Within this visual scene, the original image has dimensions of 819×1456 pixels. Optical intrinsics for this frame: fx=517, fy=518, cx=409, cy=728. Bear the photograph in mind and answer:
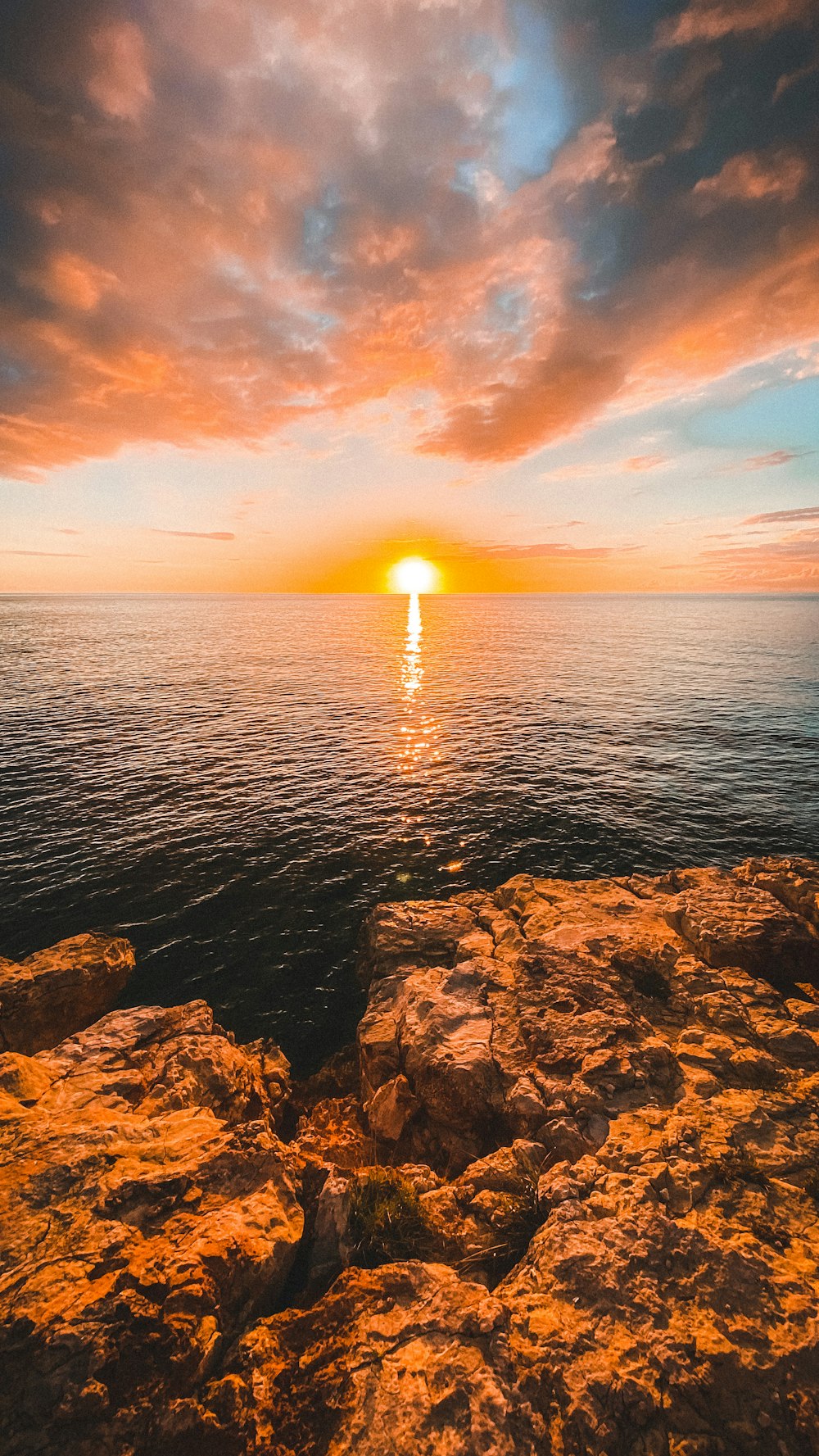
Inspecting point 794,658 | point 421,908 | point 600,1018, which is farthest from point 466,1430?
point 794,658

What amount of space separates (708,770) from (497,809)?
20388mm

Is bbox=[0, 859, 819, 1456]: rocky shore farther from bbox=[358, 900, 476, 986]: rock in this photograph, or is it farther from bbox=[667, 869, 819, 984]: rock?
bbox=[358, 900, 476, 986]: rock

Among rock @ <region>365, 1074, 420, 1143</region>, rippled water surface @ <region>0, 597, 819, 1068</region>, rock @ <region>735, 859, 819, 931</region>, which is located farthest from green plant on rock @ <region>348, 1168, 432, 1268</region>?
rock @ <region>735, 859, 819, 931</region>

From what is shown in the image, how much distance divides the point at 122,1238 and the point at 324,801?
29806 mm

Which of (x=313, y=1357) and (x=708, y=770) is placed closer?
(x=313, y=1357)

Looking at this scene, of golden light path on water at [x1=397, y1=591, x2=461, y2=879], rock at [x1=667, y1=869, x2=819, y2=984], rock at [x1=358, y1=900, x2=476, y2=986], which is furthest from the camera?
golden light path on water at [x1=397, y1=591, x2=461, y2=879]

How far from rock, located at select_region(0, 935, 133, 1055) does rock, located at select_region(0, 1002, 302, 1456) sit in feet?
14.8

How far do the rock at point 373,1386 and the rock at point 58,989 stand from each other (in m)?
14.8

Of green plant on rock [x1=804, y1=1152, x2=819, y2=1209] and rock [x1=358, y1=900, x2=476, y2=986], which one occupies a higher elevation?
green plant on rock [x1=804, y1=1152, x2=819, y2=1209]

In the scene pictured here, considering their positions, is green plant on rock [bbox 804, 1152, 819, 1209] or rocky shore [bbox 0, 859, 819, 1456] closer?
rocky shore [bbox 0, 859, 819, 1456]

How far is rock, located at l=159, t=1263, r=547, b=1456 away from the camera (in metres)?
7.43

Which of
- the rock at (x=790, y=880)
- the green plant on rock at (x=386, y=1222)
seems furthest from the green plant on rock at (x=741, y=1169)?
the rock at (x=790, y=880)

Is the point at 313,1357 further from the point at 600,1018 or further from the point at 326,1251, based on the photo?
the point at 600,1018

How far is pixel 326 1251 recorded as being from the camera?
1064 cm
